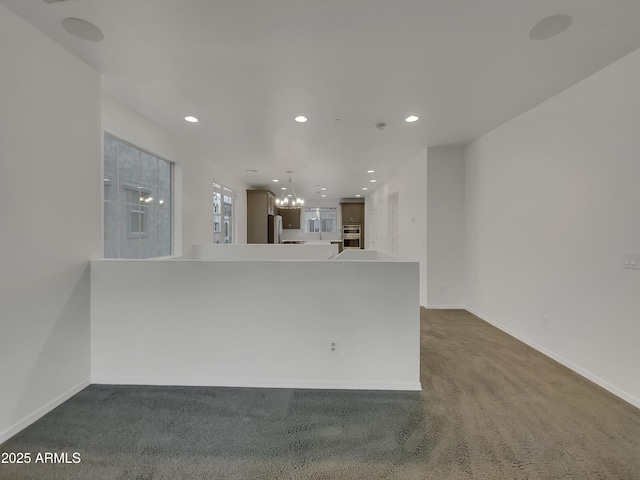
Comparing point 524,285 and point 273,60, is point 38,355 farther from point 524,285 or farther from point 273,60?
point 524,285

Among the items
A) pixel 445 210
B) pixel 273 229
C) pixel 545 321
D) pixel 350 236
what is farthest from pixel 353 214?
pixel 545 321

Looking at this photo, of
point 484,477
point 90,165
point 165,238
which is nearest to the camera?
point 484,477

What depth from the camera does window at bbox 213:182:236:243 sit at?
6082 mm

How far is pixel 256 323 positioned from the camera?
7.92 ft

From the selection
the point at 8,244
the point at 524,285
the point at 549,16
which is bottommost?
the point at 524,285

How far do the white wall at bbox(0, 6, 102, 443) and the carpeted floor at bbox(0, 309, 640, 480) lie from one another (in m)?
0.30

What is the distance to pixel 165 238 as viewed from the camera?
4.25 metres

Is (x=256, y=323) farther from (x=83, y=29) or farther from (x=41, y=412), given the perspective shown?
(x=83, y=29)

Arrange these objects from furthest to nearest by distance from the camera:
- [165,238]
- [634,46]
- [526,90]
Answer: [165,238] → [526,90] → [634,46]

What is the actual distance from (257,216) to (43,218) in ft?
19.6

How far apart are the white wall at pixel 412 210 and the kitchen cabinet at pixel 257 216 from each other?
335 cm

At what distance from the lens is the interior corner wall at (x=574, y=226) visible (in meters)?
2.28

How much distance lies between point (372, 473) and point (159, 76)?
335 cm

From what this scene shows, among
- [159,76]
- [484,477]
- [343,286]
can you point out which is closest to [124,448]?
[343,286]
